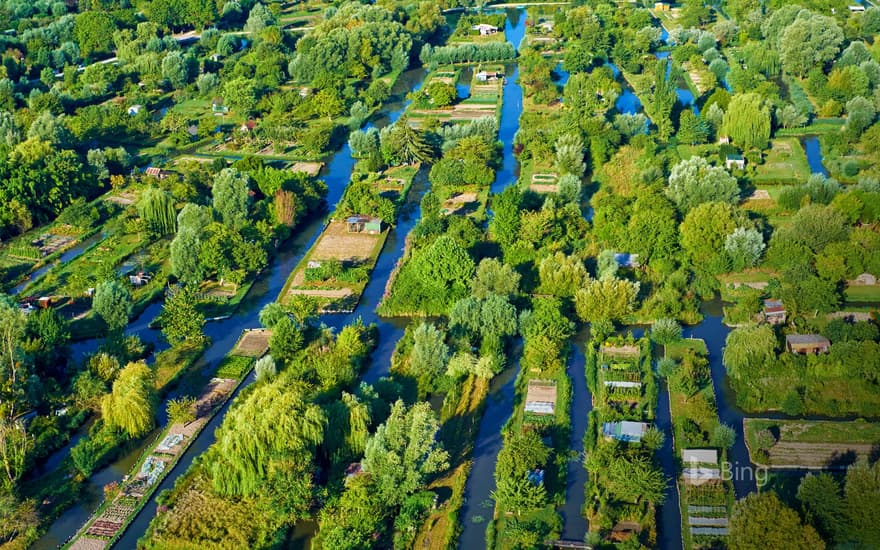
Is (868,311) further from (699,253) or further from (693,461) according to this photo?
(693,461)

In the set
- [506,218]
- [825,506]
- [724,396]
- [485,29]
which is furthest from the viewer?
[485,29]

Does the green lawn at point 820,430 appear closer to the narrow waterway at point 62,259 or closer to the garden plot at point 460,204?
the garden plot at point 460,204

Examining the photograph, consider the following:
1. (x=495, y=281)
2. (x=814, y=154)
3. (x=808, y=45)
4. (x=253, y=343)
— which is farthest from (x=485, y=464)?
(x=808, y=45)

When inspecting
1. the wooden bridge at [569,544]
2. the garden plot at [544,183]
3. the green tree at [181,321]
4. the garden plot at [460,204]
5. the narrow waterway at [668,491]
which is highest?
the green tree at [181,321]

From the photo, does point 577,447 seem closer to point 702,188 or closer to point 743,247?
point 743,247

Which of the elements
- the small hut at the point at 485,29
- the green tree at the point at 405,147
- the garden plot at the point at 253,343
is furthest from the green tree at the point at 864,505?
the small hut at the point at 485,29

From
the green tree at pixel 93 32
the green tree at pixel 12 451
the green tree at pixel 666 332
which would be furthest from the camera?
the green tree at pixel 93 32

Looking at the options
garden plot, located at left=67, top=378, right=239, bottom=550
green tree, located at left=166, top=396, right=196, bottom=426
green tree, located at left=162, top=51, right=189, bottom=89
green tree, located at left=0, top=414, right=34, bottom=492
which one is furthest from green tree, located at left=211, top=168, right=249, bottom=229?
green tree, located at left=162, top=51, right=189, bottom=89

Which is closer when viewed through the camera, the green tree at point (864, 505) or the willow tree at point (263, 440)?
the green tree at point (864, 505)
